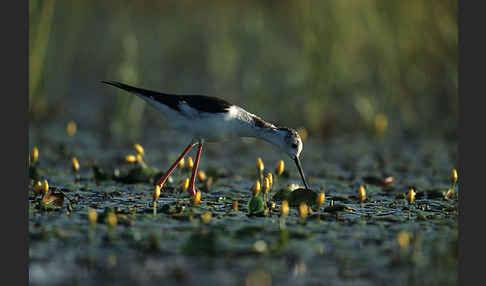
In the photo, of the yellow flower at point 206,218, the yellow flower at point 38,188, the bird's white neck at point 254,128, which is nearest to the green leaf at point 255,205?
the yellow flower at point 206,218

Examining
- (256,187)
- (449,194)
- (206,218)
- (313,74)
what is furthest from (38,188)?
(313,74)

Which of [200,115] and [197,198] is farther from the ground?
[200,115]

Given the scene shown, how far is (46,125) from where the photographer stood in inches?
392

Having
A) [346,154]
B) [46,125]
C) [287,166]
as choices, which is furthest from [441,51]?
[46,125]

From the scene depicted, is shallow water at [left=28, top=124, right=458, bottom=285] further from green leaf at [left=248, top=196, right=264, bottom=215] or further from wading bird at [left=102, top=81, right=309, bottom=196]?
wading bird at [left=102, top=81, right=309, bottom=196]

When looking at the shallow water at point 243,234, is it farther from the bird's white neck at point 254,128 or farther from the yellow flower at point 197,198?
the bird's white neck at point 254,128

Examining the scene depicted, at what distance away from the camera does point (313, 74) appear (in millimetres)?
9531

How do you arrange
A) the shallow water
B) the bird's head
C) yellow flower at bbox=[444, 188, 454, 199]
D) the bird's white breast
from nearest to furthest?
the shallow water, the bird's white breast, yellow flower at bbox=[444, 188, 454, 199], the bird's head

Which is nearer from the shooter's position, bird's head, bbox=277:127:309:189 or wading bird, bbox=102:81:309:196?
wading bird, bbox=102:81:309:196

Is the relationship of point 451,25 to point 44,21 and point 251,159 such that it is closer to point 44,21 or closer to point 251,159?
point 251,159

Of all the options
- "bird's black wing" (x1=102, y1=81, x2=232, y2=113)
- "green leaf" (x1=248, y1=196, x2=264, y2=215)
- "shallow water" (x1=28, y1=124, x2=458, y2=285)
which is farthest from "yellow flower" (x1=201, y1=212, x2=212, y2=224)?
"bird's black wing" (x1=102, y1=81, x2=232, y2=113)

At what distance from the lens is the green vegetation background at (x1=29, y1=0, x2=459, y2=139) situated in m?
9.55

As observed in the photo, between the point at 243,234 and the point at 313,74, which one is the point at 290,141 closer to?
the point at 243,234

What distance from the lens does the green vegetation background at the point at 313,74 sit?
31.3 ft
